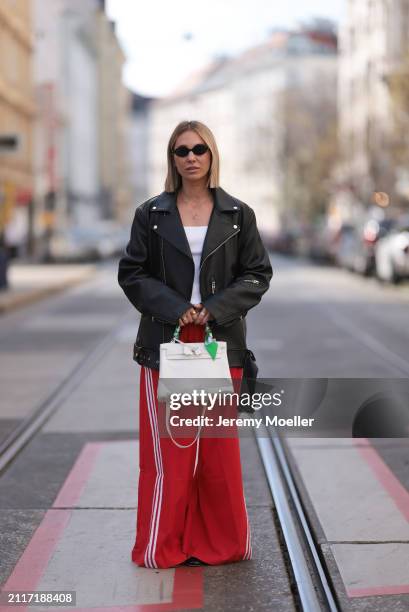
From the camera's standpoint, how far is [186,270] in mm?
4770

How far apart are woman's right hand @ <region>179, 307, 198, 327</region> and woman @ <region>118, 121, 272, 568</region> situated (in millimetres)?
27

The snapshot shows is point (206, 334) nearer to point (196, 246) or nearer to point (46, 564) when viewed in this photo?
point (196, 246)

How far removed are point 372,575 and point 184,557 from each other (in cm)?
73

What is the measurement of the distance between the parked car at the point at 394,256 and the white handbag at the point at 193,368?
23.5 metres

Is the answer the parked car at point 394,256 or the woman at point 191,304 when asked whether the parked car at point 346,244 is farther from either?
the woman at point 191,304

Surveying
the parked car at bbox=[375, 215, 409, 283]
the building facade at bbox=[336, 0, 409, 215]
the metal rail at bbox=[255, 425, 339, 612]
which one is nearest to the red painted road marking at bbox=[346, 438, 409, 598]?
the metal rail at bbox=[255, 425, 339, 612]

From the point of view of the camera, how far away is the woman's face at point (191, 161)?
4.77 meters

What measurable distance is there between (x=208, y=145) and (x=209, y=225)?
0.99 ft

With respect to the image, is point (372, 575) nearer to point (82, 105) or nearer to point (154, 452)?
point (154, 452)

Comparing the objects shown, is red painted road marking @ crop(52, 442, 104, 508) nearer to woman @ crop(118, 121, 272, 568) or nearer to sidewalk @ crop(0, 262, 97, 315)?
woman @ crop(118, 121, 272, 568)

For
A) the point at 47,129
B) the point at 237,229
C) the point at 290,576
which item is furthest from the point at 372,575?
the point at 47,129

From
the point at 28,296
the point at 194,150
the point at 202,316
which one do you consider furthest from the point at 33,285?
the point at 202,316

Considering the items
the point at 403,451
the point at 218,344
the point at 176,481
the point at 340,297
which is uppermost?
the point at 218,344

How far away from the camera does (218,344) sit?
4660 mm
